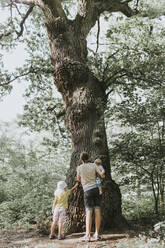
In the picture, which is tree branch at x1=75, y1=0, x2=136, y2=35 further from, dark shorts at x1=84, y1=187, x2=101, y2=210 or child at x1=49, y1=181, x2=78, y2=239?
dark shorts at x1=84, y1=187, x2=101, y2=210

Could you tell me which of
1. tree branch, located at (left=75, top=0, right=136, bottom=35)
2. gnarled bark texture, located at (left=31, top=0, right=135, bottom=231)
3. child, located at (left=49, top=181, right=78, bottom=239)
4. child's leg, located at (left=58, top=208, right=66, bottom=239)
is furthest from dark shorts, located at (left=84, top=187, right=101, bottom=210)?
tree branch, located at (left=75, top=0, right=136, bottom=35)

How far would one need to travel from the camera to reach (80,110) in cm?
647

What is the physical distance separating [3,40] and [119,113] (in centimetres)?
723

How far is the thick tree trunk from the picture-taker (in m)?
5.54

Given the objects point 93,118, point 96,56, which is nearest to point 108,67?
point 96,56

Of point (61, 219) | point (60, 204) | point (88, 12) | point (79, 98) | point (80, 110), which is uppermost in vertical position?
point (88, 12)

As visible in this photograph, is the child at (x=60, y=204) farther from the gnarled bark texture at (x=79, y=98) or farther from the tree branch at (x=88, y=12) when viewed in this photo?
the tree branch at (x=88, y=12)

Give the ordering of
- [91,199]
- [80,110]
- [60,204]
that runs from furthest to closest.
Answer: [80,110] < [60,204] < [91,199]

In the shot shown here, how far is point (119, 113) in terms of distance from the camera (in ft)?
23.0

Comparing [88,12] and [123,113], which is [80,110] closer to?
[123,113]

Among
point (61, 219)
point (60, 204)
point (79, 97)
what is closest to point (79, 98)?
point (79, 97)

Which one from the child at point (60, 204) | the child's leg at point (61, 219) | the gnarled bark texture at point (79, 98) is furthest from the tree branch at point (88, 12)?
the child's leg at point (61, 219)

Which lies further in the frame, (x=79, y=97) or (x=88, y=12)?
(x=88, y=12)

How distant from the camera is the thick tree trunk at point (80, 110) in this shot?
18.2 ft
